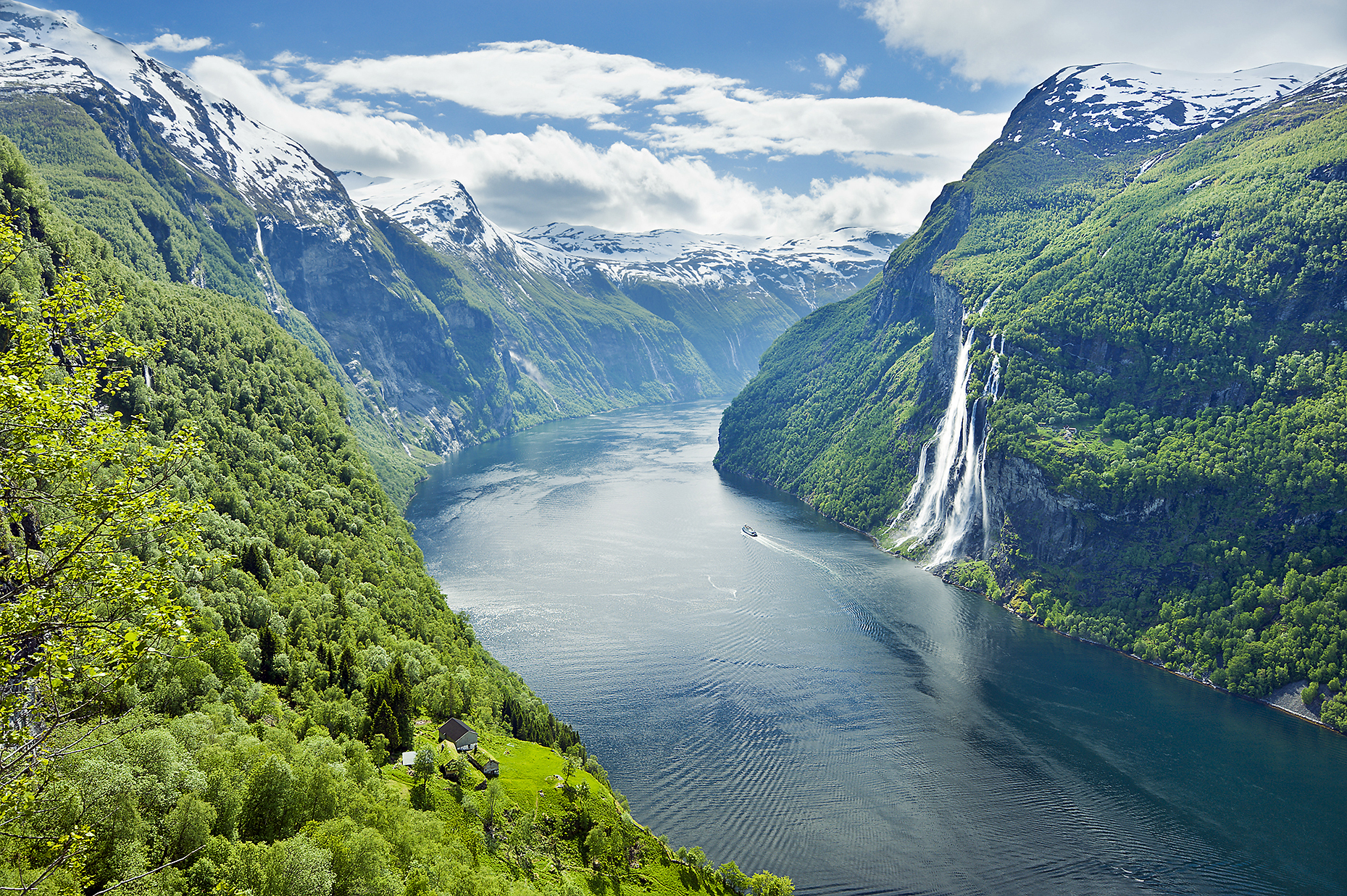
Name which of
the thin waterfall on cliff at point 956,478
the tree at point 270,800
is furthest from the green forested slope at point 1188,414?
the tree at point 270,800

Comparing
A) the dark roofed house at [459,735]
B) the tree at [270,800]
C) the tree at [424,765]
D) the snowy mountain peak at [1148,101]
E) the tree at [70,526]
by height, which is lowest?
the dark roofed house at [459,735]

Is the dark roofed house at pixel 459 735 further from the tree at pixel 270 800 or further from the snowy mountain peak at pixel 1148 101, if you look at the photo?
the snowy mountain peak at pixel 1148 101

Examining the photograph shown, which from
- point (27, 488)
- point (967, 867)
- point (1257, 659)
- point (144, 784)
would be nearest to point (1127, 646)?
point (1257, 659)

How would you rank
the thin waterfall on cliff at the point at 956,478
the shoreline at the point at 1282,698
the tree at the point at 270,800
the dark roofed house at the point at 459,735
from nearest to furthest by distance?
the tree at the point at 270,800
the dark roofed house at the point at 459,735
the shoreline at the point at 1282,698
the thin waterfall on cliff at the point at 956,478

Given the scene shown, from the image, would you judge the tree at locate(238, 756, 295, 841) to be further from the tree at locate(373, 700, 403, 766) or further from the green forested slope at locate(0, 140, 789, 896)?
the tree at locate(373, 700, 403, 766)

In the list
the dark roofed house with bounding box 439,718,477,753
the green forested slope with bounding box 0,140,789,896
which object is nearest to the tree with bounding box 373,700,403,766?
the green forested slope with bounding box 0,140,789,896

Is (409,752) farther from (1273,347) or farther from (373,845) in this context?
(1273,347)
